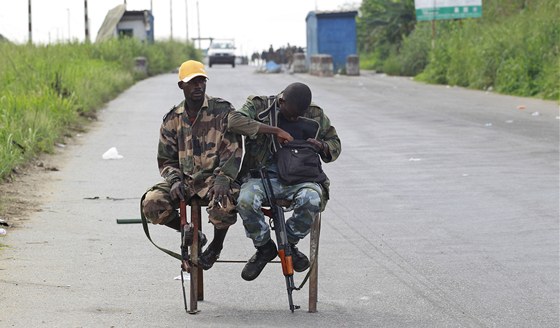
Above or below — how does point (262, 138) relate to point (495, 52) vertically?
below

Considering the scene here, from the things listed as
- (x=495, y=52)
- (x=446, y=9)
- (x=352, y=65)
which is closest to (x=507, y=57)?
(x=495, y=52)

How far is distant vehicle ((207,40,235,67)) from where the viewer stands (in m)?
77.1

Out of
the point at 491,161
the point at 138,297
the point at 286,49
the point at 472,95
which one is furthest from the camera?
the point at 286,49

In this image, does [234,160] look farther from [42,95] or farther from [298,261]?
[42,95]

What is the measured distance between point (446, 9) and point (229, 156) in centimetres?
4543

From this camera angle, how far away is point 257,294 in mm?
8484

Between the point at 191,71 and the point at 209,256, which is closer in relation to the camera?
the point at 191,71

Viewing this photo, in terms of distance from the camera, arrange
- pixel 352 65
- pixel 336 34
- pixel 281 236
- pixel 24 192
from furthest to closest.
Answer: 1. pixel 336 34
2. pixel 352 65
3. pixel 24 192
4. pixel 281 236

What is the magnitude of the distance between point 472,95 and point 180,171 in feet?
91.9

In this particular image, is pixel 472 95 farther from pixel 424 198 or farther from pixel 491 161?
pixel 424 198

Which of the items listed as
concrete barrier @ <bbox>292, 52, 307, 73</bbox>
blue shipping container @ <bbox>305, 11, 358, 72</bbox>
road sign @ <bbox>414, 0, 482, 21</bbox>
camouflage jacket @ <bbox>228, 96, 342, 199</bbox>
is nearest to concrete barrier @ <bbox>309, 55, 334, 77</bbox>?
road sign @ <bbox>414, 0, 482, 21</bbox>

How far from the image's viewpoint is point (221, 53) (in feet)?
254

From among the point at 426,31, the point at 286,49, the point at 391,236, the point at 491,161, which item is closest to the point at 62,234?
the point at 391,236

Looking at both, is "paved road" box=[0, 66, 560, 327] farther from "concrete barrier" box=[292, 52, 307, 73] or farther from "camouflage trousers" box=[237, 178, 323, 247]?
"concrete barrier" box=[292, 52, 307, 73]
